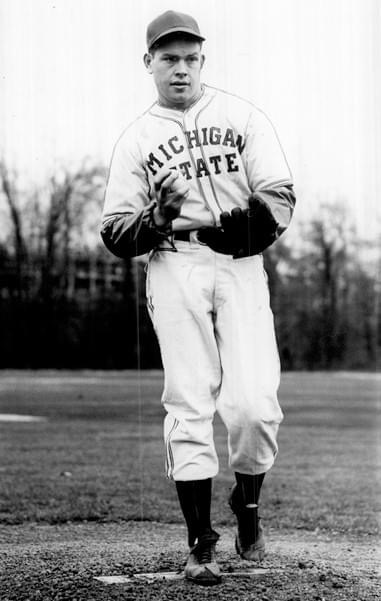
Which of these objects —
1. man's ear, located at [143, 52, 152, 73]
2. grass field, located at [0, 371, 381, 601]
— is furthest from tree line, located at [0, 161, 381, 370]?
man's ear, located at [143, 52, 152, 73]

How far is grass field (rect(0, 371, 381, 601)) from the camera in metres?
6.73

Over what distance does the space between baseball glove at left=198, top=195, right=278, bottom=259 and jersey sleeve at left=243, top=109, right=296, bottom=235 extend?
80 mm

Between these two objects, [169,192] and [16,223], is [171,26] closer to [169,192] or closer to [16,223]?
[169,192]

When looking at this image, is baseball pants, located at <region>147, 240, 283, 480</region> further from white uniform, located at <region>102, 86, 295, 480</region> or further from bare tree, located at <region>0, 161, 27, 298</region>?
bare tree, located at <region>0, 161, 27, 298</region>

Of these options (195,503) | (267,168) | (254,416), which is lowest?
(195,503)

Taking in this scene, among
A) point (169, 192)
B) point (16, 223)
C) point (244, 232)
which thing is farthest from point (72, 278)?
point (169, 192)

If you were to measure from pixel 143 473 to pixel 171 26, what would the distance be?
587 cm


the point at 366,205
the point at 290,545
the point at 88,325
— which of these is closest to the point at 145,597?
the point at 290,545

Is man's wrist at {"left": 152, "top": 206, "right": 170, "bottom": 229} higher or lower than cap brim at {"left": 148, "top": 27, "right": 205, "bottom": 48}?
lower

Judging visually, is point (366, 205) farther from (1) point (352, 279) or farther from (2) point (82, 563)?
(2) point (82, 563)

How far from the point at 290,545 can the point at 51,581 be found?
151 centimetres

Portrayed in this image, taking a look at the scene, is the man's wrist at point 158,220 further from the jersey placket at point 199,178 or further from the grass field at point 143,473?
the grass field at point 143,473

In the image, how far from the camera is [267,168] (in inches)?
171

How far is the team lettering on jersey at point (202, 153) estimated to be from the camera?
4344mm
